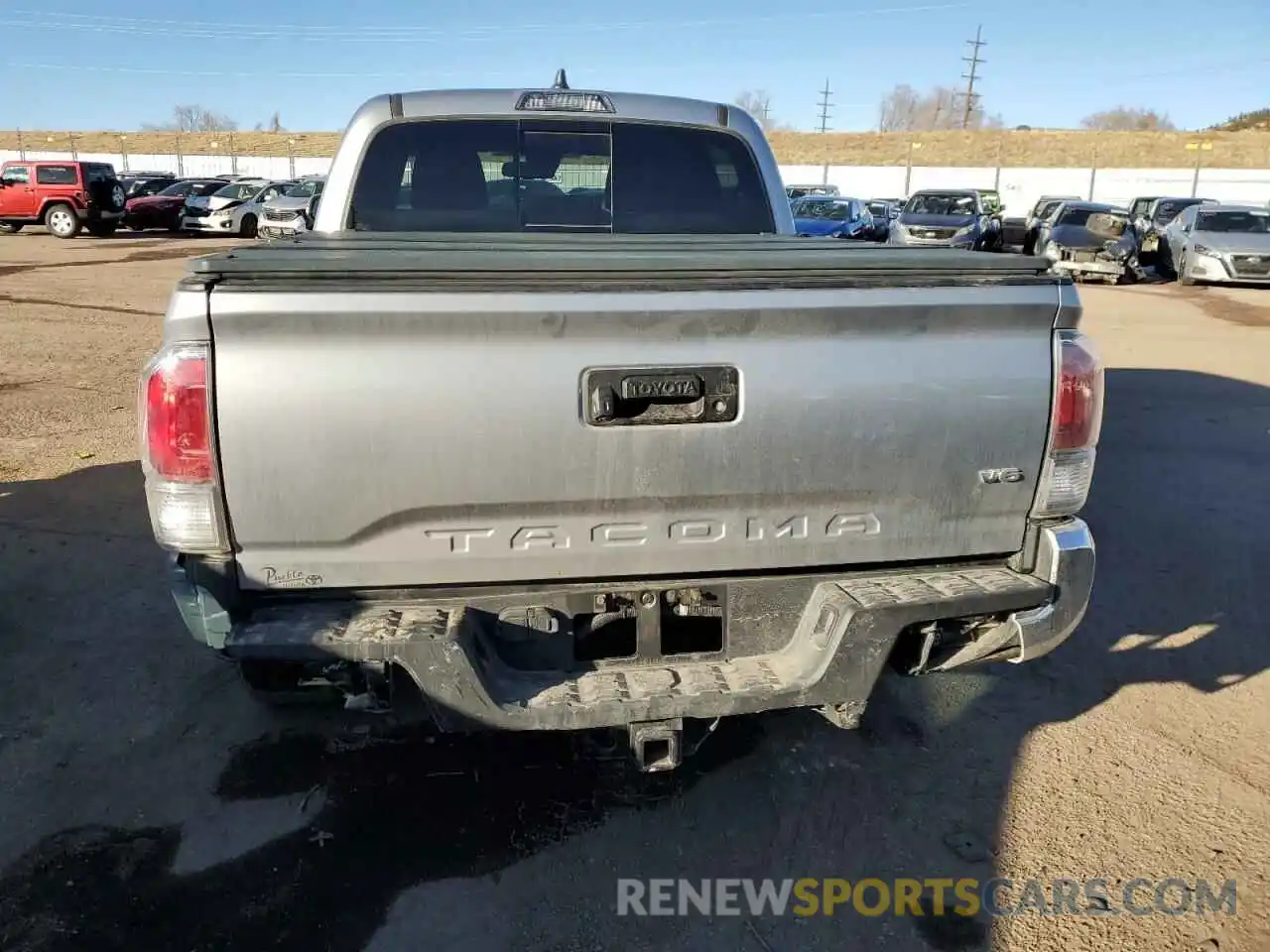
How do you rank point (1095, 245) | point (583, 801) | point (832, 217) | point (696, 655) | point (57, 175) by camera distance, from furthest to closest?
point (57, 175) → point (832, 217) → point (1095, 245) → point (583, 801) → point (696, 655)

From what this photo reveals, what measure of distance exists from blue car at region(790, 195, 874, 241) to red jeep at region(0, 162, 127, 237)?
1920cm

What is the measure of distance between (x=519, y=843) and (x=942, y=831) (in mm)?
1299

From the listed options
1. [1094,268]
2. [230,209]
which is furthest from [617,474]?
[230,209]

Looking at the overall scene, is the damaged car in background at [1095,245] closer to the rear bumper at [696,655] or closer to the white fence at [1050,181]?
the rear bumper at [696,655]

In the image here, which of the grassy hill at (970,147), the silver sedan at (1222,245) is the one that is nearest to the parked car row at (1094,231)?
the silver sedan at (1222,245)

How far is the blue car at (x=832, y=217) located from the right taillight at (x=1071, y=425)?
71.1ft

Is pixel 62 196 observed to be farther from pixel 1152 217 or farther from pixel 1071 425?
pixel 1071 425

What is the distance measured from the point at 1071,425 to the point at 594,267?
137 cm

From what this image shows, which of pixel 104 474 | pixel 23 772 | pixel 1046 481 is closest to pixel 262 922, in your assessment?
pixel 23 772

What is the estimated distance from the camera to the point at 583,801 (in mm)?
Answer: 3160

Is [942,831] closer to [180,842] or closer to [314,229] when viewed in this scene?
[180,842]

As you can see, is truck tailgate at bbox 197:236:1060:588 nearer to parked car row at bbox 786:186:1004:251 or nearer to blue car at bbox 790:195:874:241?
parked car row at bbox 786:186:1004:251

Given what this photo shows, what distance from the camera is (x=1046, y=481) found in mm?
2725

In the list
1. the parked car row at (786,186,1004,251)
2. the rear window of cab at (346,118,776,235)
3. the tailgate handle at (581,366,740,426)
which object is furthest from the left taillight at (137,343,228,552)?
the parked car row at (786,186,1004,251)
